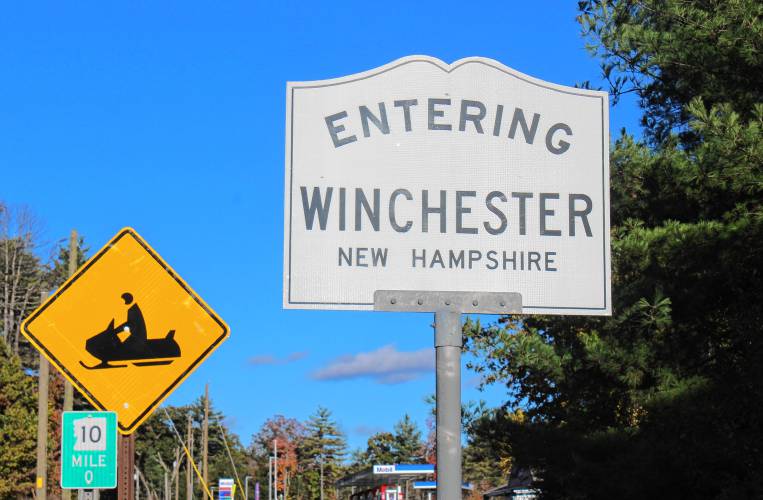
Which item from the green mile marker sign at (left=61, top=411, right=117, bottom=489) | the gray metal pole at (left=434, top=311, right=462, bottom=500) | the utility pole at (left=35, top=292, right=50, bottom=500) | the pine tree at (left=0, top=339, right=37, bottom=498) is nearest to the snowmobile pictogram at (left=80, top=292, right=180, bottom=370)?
the green mile marker sign at (left=61, top=411, right=117, bottom=489)

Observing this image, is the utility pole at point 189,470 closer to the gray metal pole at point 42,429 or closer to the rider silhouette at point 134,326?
the gray metal pole at point 42,429

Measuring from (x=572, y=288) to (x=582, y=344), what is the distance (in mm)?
12995

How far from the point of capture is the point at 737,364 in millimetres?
14766

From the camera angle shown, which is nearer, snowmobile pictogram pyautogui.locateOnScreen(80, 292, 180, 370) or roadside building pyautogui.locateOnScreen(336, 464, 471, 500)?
snowmobile pictogram pyautogui.locateOnScreen(80, 292, 180, 370)

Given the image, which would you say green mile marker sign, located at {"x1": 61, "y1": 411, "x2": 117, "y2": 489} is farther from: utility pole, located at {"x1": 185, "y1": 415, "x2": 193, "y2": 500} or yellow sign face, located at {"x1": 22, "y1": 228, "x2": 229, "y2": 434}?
utility pole, located at {"x1": 185, "y1": 415, "x2": 193, "y2": 500}

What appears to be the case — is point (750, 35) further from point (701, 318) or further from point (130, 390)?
point (130, 390)

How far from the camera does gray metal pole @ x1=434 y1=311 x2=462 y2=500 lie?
16.1 ft

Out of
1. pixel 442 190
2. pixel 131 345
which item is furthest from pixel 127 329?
pixel 442 190

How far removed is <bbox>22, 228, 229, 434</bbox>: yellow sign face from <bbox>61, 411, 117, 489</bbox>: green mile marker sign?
229 centimetres

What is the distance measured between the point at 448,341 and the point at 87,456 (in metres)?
5.99

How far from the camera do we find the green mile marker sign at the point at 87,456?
9617mm

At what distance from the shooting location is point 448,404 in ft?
16.4

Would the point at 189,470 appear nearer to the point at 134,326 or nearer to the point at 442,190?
the point at 134,326

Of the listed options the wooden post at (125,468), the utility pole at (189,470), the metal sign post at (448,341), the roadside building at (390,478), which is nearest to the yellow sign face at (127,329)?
the wooden post at (125,468)
